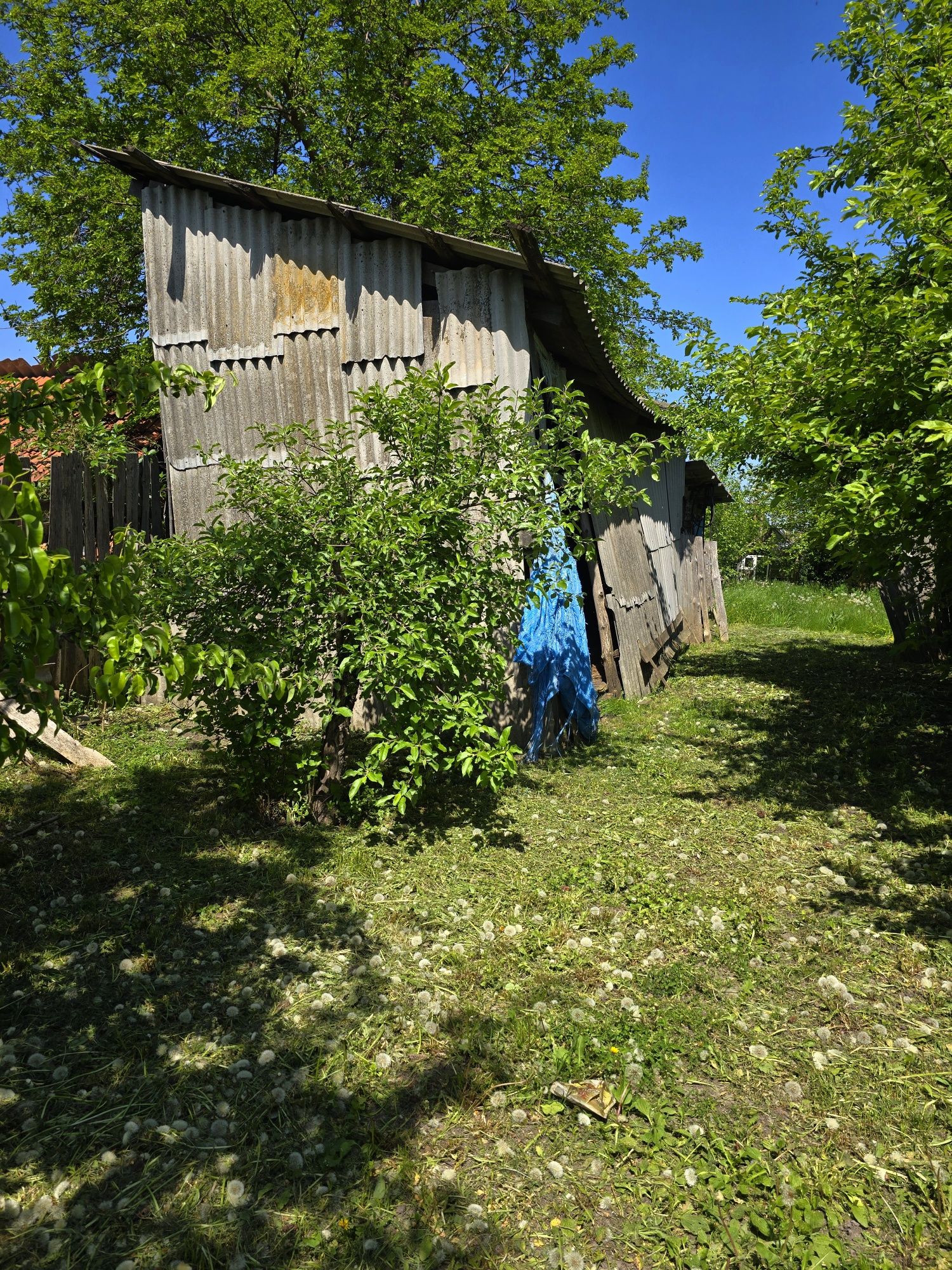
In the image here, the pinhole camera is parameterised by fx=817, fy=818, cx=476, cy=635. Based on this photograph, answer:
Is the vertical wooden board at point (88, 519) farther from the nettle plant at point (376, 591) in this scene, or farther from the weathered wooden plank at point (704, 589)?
the weathered wooden plank at point (704, 589)

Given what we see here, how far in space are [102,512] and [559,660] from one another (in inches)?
181

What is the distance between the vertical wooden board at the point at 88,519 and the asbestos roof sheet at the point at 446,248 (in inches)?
68.9

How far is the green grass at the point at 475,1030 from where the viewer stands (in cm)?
244

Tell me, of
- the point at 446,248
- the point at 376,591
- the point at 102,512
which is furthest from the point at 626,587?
the point at 102,512

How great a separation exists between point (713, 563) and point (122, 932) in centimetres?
1457

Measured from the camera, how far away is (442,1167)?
8.69ft

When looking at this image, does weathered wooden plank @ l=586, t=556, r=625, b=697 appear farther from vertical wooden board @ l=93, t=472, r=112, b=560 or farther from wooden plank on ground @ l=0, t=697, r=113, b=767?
wooden plank on ground @ l=0, t=697, r=113, b=767

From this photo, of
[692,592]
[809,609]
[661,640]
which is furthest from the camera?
[809,609]

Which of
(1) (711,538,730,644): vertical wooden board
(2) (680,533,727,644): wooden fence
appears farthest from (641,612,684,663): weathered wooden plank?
(1) (711,538,730,644): vertical wooden board

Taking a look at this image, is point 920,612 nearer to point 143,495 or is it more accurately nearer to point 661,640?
point 661,640

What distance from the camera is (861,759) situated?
6.96 metres

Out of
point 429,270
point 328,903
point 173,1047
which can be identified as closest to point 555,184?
point 429,270

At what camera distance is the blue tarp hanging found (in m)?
6.73

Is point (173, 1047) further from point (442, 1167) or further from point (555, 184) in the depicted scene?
point (555, 184)
